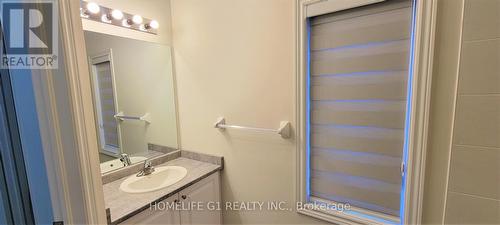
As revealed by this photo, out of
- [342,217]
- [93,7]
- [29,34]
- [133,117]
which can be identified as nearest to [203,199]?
[133,117]

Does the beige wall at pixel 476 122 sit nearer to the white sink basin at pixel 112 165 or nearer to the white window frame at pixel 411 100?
the white window frame at pixel 411 100

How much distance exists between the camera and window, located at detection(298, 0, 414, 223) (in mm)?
1168

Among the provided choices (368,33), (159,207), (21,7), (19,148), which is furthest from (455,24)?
(159,207)

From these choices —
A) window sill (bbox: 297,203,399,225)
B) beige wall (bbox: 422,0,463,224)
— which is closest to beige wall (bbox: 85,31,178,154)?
window sill (bbox: 297,203,399,225)

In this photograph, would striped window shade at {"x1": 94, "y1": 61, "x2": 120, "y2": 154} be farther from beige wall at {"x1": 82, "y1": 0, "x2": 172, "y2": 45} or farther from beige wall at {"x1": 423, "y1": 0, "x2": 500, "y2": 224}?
beige wall at {"x1": 423, "y1": 0, "x2": 500, "y2": 224}

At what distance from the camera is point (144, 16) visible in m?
1.79

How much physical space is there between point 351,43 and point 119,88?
1.71 m

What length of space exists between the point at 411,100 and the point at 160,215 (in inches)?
62.6

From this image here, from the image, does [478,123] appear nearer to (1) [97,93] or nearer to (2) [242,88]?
(2) [242,88]

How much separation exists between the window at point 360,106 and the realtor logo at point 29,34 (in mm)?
1208

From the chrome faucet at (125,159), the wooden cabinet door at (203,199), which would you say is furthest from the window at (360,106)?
the chrome faucet at (125,159)

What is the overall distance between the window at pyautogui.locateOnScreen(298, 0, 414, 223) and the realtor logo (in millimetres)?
1208

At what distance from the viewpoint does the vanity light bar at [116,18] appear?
1428mm

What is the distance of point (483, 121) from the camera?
793 millimetres
